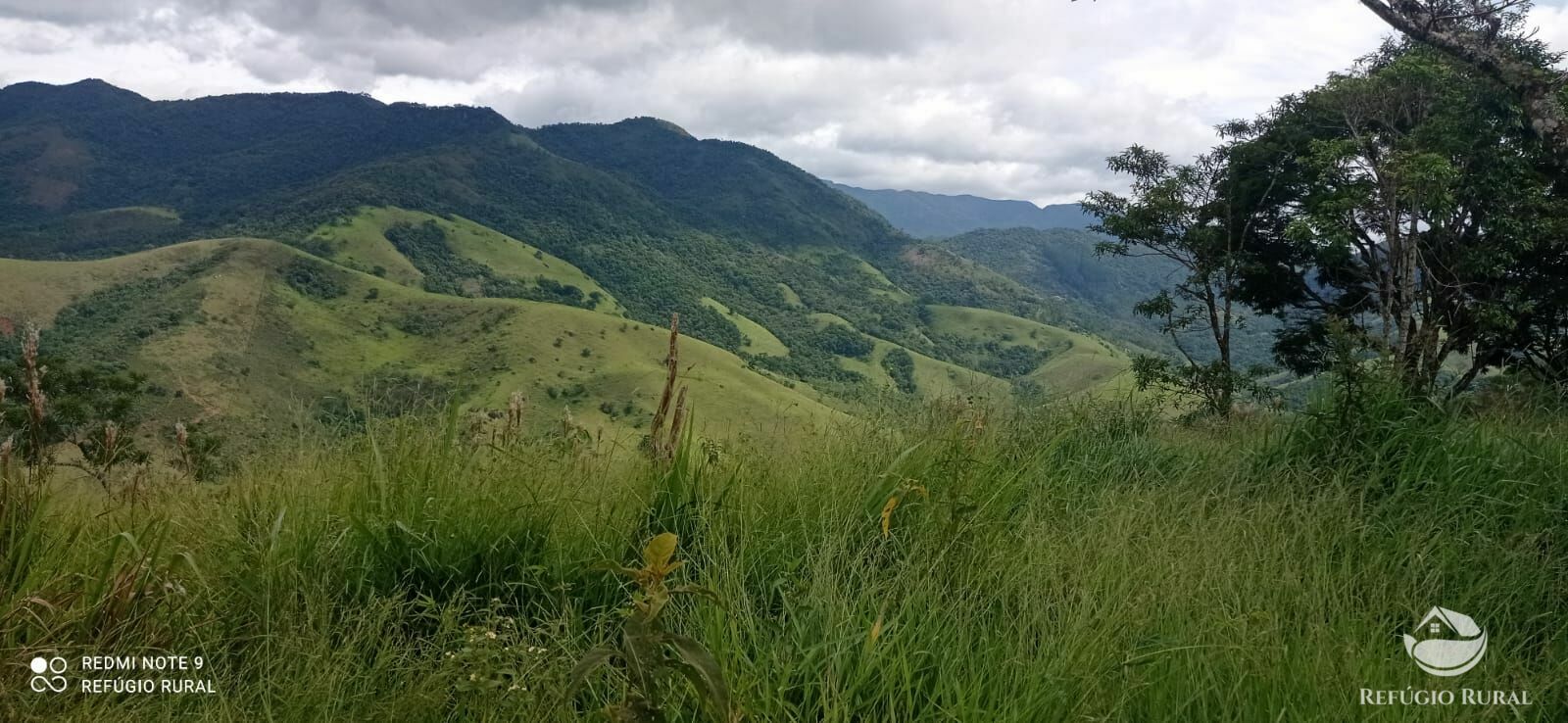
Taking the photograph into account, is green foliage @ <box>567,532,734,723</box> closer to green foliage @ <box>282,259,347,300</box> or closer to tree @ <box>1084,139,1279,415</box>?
tree @ <box>1084,139,1279,415</box>

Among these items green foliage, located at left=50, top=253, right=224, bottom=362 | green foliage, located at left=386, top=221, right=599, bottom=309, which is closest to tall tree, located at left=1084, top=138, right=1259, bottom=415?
green foliage, located at left=50, top=253, right=224, bottom=362

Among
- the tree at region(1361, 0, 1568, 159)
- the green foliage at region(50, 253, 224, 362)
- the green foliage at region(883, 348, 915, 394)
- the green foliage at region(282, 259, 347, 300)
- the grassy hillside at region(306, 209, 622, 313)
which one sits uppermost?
the tree at region(1361, 0, 1568, 159)

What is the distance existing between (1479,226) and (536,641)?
16.1 m

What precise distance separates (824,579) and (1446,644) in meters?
1.91

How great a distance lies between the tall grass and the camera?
2.08 metres

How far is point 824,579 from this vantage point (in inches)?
96.9

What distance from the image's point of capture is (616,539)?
285 cm

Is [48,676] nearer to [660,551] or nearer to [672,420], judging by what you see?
[660,551]

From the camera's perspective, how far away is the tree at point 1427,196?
11555mm

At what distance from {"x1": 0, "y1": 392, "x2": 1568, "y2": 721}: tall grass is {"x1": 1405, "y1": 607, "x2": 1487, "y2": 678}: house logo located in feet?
0.16

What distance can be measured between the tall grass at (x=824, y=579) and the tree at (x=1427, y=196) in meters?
8.74

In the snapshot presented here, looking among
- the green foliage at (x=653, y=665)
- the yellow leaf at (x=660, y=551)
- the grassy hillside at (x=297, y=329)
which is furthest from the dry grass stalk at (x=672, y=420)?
the grassy hillside at (x=297, y=329)

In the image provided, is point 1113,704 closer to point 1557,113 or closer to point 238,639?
point 238,639

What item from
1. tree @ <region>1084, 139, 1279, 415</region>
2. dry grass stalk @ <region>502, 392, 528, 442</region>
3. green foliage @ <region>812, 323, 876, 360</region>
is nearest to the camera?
dry grass stalk @ <region>502, 392, 528, 442</region>
